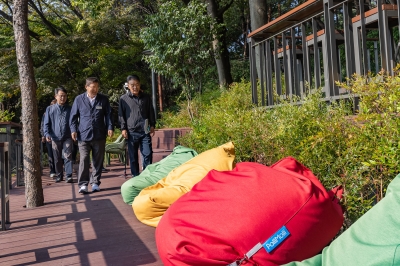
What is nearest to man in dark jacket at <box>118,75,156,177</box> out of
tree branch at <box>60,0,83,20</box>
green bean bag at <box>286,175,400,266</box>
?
green bean bag at <box>286,175,400,266</box>

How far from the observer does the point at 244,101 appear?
9.01 metres

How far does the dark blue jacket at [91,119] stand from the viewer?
7.32 m

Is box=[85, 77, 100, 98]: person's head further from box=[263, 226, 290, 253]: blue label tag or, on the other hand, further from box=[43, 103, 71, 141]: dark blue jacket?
box=[263, 226, 290, 253]: blue label tag

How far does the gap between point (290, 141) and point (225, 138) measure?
5.11ft

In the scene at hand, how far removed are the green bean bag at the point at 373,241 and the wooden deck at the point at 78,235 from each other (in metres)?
1.58

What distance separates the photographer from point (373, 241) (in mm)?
1979

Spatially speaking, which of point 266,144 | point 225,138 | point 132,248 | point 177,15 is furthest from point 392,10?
point 177,15

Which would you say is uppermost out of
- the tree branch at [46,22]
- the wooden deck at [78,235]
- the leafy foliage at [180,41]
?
the tree branch at [46,22]

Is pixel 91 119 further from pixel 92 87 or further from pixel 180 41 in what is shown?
pixel 180 41

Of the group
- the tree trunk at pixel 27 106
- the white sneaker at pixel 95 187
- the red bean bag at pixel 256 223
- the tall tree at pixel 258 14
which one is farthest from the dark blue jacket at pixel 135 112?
the red bean bag at pixel 256 223

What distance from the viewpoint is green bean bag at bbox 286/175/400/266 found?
6.13ft

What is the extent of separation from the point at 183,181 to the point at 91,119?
3380 mm

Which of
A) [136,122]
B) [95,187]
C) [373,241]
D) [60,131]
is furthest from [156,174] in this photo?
[60,131]

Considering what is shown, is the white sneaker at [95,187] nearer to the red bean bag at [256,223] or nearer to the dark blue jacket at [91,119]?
the dark blue jacket at [91,119]
